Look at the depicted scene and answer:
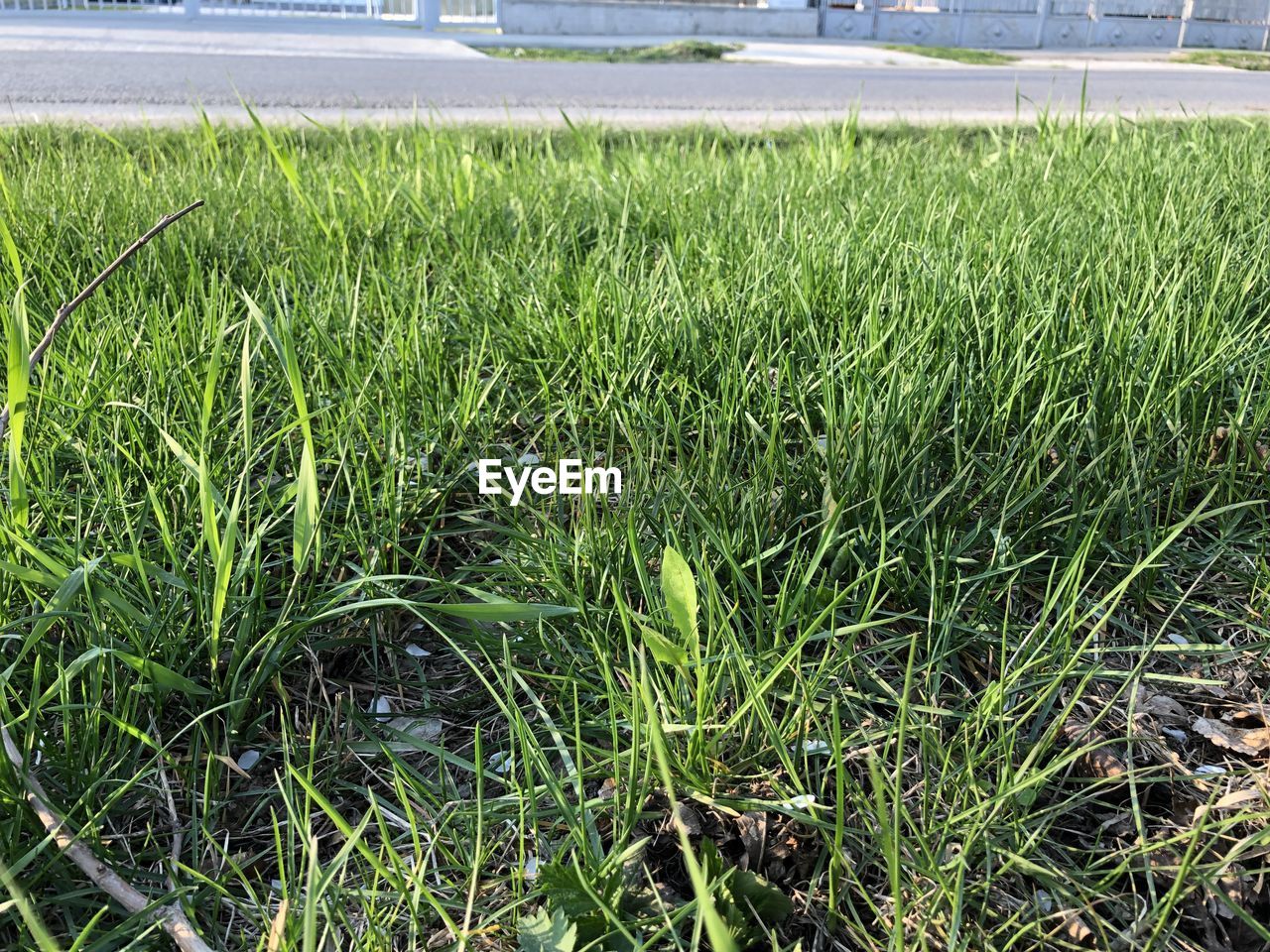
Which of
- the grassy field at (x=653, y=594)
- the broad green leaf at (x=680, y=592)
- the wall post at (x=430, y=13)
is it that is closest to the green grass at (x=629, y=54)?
the wall post at (x=430, y=13)

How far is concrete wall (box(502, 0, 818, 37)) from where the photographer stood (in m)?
15.2

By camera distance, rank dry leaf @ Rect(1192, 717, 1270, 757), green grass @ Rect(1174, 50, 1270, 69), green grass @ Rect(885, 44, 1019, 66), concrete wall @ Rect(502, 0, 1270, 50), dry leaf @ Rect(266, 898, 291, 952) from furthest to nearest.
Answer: concrete wall @ Rect(502, 0, 1270, 50) → green grass @ Rect(885, 44, 1019, 66) → green grass @ Rect(1174, 50, 1270, 69) → dry leaf @ Rect(1192, 717, 1270, 757) → dry leaf @ Rect(266, 898, 291, 952)

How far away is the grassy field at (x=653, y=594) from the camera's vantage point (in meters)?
1.00

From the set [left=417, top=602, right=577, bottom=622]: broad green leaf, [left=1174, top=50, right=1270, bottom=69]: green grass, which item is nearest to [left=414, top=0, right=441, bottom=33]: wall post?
[left=1174, top=50, right=1270, bottom=69]: green grass

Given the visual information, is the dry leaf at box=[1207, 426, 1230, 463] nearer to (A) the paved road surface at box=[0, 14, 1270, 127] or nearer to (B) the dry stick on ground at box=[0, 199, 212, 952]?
(B) the dry stick on ground at box=[0, 199, 212, 952]

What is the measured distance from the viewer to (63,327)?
1793mm

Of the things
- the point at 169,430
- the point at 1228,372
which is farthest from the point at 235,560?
the point at 1228,372

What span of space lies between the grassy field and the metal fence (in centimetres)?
1446

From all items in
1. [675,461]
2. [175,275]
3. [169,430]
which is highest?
[175,275]

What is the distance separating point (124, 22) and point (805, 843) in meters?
14.3

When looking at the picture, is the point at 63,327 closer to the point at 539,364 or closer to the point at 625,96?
the point at 539,364

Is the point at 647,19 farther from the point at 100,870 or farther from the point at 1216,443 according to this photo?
the point at 100,870

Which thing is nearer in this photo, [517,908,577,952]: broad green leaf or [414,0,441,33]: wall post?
[517,908,577,952]: broad green leaf

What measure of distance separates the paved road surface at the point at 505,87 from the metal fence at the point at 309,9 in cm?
445
